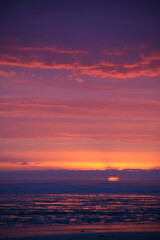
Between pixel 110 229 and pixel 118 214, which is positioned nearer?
pixel 110 229

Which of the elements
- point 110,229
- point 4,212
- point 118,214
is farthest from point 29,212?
point 110,229

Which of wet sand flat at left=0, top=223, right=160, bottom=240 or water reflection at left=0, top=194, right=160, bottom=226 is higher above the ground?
water reflection at left=0, top=194, right=160, bottom=226

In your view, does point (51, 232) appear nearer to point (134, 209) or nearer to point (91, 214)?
point (91, 214)

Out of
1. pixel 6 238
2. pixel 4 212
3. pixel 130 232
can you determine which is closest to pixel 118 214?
pixel 130 232

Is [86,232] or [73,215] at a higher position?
[73,215]

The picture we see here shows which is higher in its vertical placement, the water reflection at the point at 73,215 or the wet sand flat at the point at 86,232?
the water reflection at the point at 73,215

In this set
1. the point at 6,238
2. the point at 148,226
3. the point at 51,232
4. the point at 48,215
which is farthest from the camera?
the point at 48,215

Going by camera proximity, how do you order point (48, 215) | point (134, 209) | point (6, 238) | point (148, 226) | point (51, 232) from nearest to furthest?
point (6, 238)
point (51, 232)
point (148, 226)
point (48, 215)
point (134, 209)

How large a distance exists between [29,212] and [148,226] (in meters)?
10.8

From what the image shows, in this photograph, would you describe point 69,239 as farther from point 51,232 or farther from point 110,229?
point 110,229

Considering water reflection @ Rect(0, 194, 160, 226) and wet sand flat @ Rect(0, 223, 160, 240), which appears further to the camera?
water reflection @ Rect(0, 194, 160, 226)

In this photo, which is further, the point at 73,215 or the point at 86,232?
the point at 73,215

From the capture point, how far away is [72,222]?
24.2 meters

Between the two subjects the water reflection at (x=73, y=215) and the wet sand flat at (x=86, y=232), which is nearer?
the wet sand flat at (x=86, y=232)
